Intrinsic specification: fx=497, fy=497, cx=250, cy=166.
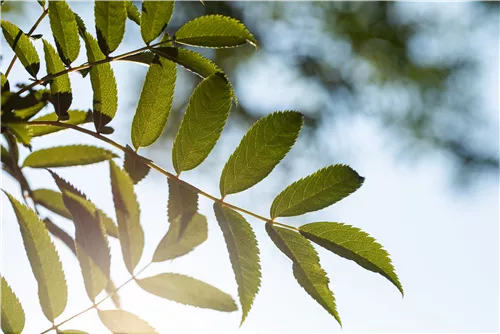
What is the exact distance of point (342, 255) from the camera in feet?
2.28

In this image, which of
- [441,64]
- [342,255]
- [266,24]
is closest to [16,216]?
[342,255]

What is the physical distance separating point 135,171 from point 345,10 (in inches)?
206

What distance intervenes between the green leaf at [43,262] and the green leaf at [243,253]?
22cm

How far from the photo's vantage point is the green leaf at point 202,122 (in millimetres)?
625

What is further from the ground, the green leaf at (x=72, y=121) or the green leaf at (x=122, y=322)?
the green leaf at (x=72, y=121)

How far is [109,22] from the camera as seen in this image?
2.14 ft

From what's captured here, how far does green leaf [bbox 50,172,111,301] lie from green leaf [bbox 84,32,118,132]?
12cm

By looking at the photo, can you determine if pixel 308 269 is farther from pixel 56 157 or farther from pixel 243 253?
pixel 56 157

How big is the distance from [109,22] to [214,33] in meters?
0.14

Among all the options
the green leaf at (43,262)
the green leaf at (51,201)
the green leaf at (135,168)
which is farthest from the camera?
the green leaf at (51,201)

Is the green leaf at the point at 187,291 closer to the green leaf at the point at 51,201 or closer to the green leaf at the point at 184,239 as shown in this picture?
the green leaf at the point at 184,239

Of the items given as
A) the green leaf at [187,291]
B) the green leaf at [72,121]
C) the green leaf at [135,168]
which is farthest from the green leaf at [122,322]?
the green leaf at [72,121]

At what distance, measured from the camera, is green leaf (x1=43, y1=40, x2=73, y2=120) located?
0.67 m

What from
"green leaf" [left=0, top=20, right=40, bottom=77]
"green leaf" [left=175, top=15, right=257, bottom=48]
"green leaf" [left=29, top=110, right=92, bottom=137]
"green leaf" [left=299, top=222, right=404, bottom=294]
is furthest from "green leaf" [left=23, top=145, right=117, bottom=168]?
"green leaf" [left=299, top=222, right=404, bottom=294]
